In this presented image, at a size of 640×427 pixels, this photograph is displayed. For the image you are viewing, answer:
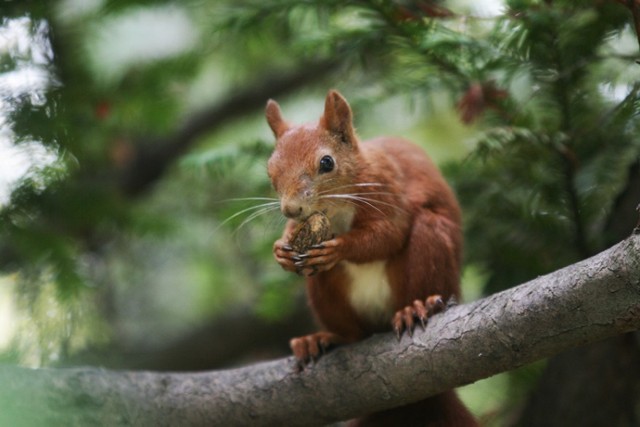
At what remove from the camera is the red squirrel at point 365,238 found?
253 centimetres

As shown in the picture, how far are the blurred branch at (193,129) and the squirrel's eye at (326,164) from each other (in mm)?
2558

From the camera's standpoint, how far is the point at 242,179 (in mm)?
4098

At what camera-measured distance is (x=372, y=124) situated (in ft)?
14.6

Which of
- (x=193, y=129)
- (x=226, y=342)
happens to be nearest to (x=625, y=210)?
(x=226, y=342)

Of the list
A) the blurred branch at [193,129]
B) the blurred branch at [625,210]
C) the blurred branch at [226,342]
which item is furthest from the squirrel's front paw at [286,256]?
the blurred branch at [193,129]

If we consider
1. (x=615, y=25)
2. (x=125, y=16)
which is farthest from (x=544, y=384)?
(x=125, y=16)

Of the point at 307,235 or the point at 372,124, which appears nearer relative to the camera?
the point at 307,235

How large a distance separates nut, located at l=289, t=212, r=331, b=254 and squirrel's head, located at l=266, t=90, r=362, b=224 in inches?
1.6

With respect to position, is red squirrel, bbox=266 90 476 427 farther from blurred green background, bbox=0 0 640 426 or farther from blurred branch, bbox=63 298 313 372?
blurred branch, bbox=63 298 313 372

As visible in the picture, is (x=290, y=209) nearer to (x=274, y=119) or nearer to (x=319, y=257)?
(x=319, y=257)

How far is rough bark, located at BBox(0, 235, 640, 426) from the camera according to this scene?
1883 millimetres

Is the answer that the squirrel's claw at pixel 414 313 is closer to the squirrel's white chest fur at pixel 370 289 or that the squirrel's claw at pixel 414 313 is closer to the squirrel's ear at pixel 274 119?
the squirrel's white chest fur at pixel 370 289

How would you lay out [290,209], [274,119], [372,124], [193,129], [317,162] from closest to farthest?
[290,209] → [317,162] → [274,119] → [372,124] → [193,129]

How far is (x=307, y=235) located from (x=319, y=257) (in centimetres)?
8
